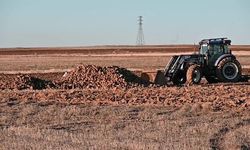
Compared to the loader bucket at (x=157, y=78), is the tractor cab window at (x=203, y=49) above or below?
above

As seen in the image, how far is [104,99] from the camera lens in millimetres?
21000

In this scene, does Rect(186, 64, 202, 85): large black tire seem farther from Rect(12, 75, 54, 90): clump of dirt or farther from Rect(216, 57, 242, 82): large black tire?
Rect(12, 75, 54, 90): clump of dirt

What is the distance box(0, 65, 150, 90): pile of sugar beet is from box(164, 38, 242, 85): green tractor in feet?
5.08

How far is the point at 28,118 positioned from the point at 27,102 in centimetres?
409

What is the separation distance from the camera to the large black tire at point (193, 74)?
26234 mm

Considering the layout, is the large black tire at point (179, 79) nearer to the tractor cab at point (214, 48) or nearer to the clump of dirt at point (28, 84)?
the tractor cab at point (214, 48)

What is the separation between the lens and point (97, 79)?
27.6 m

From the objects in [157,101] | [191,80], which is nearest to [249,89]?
[191,80]

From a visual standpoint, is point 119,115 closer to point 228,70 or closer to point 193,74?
point 193,74

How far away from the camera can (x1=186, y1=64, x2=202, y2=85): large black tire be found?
26234 millimetres

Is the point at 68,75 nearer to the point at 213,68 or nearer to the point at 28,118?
the point at 213,68

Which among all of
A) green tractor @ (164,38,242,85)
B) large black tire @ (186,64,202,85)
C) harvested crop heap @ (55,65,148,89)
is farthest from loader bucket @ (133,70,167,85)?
large black tire @ (186,64,202,85)

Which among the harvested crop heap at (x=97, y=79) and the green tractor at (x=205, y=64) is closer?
the green tractor at (x=205, y=64)

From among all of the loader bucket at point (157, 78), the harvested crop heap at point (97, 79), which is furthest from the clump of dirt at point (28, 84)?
the loader bucket at point (157, 78)
